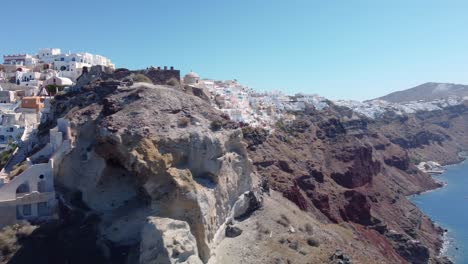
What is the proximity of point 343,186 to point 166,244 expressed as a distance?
43.6 m

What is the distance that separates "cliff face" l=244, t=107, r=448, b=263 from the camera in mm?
47188

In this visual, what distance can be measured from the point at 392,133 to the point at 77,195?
394 feet

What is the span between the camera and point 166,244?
20.9 metres

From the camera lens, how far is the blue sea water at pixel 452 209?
55.5 meters

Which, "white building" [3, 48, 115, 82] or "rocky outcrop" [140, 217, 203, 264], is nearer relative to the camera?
"rocky outcrop" [140, 217, 203, 264]

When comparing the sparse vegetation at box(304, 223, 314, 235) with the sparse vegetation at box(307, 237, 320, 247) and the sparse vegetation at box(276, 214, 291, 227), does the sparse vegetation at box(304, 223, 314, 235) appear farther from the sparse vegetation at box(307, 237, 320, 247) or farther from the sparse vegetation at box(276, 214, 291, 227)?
the sparse vegetation at box(307, 237, 320, 247)

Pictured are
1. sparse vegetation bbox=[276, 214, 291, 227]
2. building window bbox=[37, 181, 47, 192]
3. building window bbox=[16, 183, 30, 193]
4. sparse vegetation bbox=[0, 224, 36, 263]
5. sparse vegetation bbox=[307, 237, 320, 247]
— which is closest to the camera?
sparse vegetation bbox=[0, 224, 36, 263]

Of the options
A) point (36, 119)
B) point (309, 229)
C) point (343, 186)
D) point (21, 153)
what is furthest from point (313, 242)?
point (343, 186)

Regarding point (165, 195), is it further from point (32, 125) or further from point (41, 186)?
point (32, 125)

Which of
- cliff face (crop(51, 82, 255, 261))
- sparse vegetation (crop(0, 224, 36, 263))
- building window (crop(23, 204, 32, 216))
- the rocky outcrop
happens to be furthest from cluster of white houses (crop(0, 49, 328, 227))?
the rocky outcrop

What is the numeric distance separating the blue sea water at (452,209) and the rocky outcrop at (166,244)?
134ft

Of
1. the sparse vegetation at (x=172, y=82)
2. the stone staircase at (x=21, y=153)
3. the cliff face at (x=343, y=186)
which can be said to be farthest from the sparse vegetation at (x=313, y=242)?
the stone staircase at (x=21, y=153)

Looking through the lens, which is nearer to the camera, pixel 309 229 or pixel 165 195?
pixel 165 195

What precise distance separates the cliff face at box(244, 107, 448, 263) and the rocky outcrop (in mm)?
17764
